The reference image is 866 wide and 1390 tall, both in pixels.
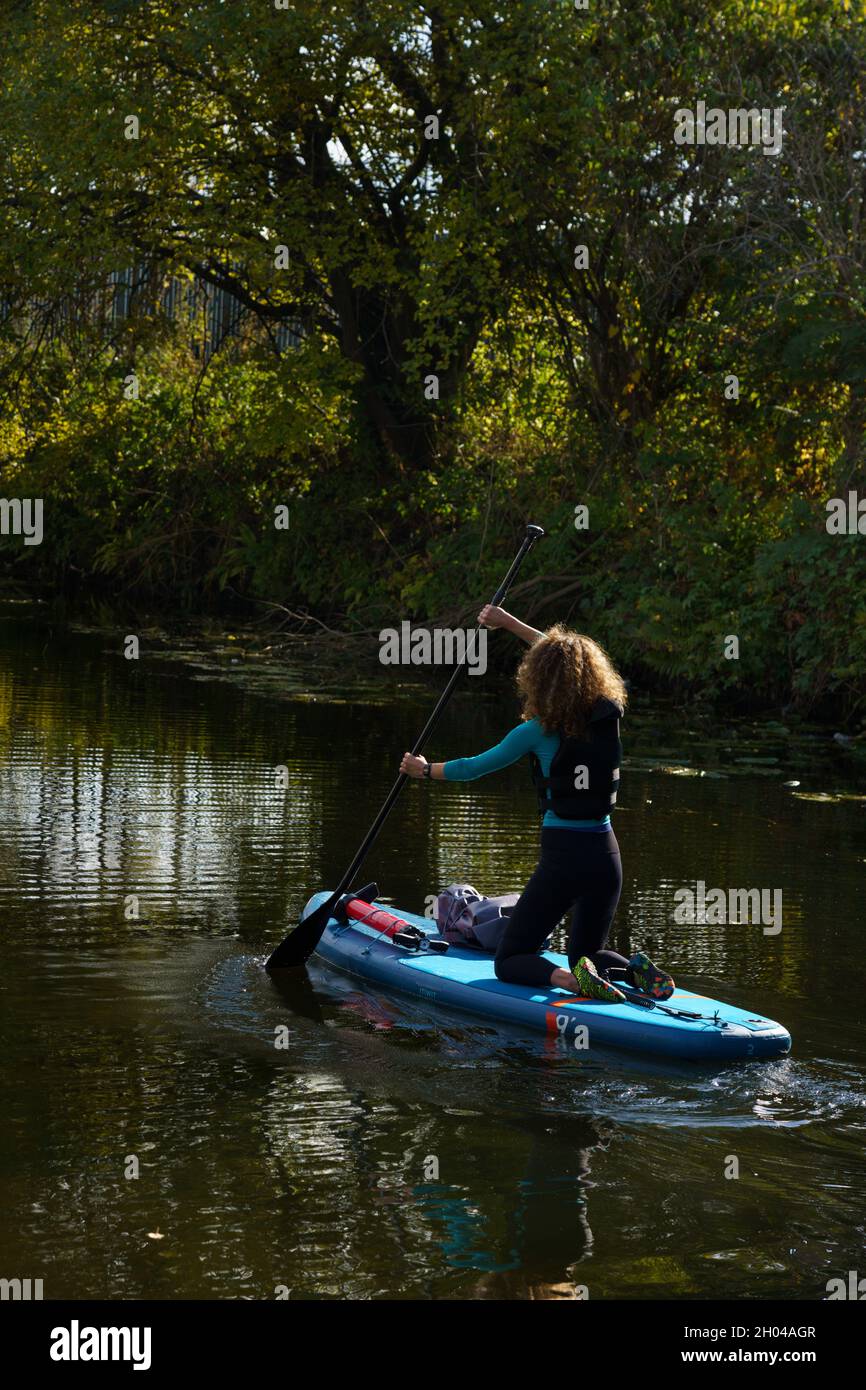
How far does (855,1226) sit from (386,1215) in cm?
135

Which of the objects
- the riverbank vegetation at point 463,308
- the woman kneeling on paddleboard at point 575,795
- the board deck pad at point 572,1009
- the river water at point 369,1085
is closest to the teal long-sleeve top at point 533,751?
the woman kneeling on paddleboard at point 575,795

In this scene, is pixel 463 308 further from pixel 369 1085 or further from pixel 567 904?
pixel 369 1085

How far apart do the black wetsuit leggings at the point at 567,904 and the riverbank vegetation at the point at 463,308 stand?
862 centimetres

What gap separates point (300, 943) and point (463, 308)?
42.4 feet

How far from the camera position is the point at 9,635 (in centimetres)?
2044

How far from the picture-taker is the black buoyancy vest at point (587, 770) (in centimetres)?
675

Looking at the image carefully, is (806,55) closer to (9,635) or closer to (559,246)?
(559,246)

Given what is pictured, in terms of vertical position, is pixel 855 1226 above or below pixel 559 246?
below

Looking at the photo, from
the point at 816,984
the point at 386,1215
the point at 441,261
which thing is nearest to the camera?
the point at 386,1215

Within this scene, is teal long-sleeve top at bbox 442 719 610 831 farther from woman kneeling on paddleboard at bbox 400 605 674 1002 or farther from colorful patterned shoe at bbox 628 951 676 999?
colorful patterned shoe at bbox 628 951 676 999

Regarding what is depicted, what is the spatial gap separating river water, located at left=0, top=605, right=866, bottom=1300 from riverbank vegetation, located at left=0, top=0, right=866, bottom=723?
583 cm

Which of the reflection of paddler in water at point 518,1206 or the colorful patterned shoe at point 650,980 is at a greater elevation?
the colorful patterned shoe at point 650,980

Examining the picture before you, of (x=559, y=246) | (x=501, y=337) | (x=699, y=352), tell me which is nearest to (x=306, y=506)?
(x=501, y=337)

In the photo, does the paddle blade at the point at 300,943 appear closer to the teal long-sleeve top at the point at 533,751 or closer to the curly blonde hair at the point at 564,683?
the teal long-sleeve top at the point at 533,751
